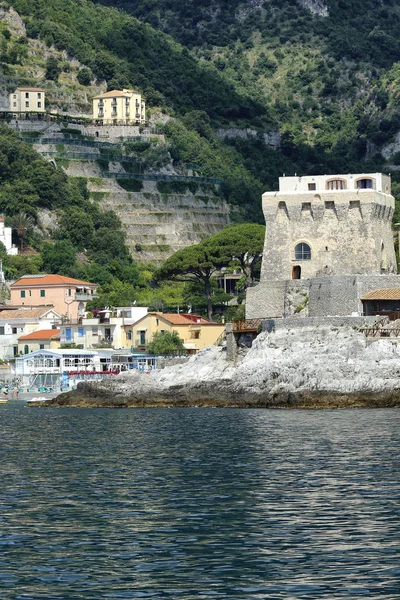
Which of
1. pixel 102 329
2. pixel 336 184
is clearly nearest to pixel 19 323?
pixel 102 329

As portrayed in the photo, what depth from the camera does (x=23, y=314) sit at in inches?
3713

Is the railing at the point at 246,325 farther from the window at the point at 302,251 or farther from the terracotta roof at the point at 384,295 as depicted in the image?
the terracotta roof at the point at 384,295

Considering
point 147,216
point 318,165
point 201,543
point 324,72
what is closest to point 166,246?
point 147,216

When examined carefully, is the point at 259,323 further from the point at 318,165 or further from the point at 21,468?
the point at 318,165

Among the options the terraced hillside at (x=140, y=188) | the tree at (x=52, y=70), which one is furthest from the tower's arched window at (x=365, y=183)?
the tree at (x=52, y=70)

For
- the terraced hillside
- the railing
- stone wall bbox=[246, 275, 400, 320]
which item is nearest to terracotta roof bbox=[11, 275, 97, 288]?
the terraced hillside

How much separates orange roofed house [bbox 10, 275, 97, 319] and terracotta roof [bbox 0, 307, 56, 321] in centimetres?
154

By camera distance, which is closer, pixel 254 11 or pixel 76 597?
pixel 76 597

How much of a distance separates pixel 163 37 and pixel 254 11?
29803 mm

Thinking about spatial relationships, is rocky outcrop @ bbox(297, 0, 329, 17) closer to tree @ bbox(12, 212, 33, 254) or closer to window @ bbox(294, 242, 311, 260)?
tree @ bbox(12, 212, 33, 254)

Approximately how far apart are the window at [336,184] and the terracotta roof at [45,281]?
29.0 meters

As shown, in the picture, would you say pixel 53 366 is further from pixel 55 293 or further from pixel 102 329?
pixel 55 293

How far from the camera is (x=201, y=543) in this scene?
27797mm

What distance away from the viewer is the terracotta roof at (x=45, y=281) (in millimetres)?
97000
